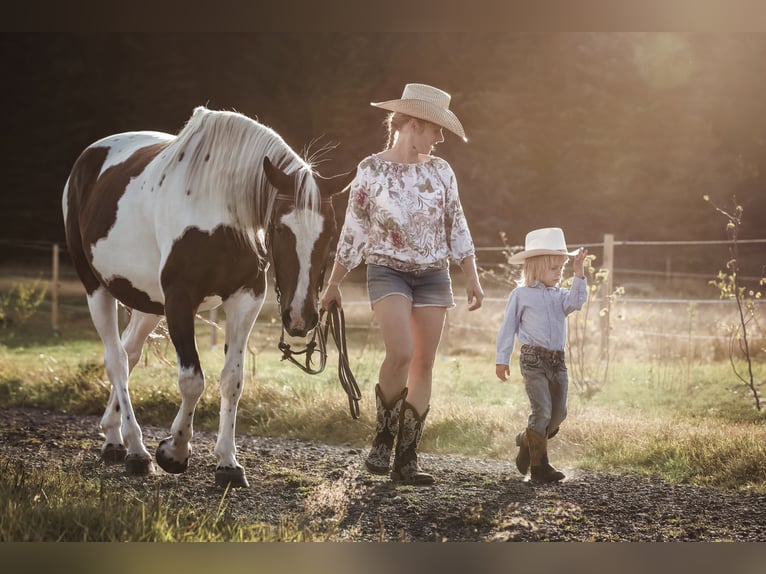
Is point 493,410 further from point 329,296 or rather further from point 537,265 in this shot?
point 329,296

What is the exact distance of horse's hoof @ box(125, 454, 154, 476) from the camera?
14.1ft

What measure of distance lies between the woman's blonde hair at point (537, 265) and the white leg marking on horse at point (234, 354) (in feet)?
4.42

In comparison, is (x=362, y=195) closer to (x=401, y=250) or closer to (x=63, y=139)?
(x=401, y=250)

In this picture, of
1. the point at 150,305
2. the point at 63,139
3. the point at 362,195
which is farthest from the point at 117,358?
the point at 63,139

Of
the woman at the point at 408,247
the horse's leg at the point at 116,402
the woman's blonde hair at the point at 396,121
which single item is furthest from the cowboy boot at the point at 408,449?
the horse's leg at the point at 116,402

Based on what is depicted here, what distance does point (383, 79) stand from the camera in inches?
778

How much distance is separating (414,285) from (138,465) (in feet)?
5.88

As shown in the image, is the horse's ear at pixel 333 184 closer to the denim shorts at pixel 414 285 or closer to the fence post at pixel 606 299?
the denim shorts at pixel 414 285

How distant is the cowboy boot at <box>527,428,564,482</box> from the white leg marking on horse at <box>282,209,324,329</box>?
1.30 metres

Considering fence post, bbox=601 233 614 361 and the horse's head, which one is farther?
fence post, bbox=601 233 614 361

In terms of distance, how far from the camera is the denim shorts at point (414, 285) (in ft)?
12.0

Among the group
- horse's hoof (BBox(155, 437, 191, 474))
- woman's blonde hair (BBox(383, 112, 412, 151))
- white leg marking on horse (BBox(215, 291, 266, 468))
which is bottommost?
horse's hoof (BBox(155, 437, 191, 474))

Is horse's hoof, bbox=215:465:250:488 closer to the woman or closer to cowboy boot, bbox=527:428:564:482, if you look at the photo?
the woman

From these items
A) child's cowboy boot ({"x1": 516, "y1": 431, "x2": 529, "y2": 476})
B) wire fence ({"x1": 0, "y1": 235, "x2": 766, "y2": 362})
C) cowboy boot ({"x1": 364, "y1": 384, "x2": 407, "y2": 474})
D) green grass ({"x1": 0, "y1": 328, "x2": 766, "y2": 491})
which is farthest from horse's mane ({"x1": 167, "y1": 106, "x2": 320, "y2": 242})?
wire fence ({"x1": 0, "y1": 235, "x2": 766, "y2": 362})
